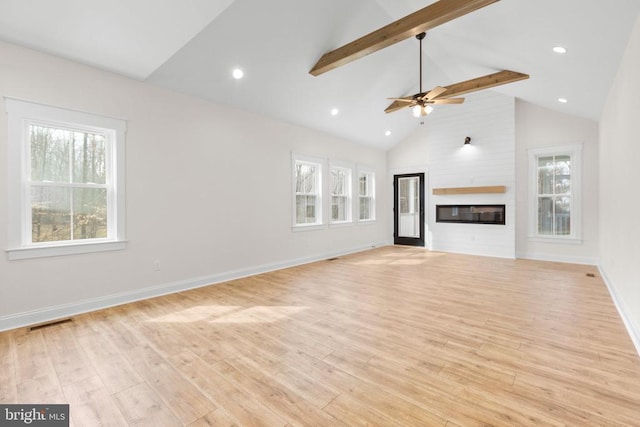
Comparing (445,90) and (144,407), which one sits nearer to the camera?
(144,407)

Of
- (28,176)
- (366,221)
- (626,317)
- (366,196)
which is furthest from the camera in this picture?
(366,196)

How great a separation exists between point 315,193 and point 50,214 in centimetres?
448

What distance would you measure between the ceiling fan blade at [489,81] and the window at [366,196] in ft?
10.1

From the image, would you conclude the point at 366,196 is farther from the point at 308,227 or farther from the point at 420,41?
the point at 420,41

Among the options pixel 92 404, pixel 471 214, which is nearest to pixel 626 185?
pixel 471 214

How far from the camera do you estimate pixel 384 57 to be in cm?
532

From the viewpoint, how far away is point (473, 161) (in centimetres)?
733

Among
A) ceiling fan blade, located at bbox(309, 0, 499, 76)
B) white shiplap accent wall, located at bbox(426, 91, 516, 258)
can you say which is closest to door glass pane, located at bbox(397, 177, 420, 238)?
white shiplap accent wall, located at bbox(426, 91, 516, 258)

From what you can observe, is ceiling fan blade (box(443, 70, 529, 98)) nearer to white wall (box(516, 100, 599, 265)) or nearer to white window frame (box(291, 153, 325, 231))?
white wall (box(516, 100, 599, 265))

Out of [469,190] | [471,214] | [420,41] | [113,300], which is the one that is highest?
[420,41]

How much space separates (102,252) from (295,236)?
129 inches

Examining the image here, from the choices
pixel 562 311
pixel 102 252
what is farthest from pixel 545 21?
pixel 102 252

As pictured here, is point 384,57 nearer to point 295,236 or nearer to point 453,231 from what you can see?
point 295,236

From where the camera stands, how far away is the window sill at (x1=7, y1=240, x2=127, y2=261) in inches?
122
